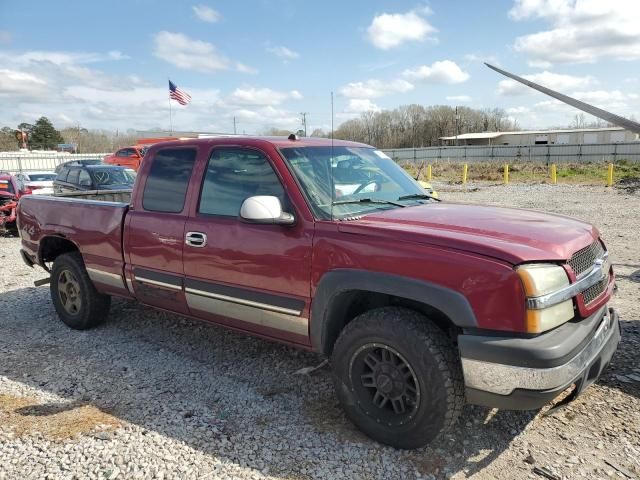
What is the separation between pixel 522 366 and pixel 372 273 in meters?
0.93

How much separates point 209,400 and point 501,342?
7.16ft

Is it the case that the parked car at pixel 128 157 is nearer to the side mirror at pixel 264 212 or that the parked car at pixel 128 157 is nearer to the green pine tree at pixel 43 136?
Result: the side mirror at pixel 264 212

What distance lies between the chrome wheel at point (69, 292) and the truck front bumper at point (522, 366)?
161 inches

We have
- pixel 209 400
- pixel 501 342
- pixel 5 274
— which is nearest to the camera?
pixel 501 342

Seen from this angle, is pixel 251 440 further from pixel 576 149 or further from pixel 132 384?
pixel 576 149

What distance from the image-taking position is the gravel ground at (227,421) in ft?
9.48

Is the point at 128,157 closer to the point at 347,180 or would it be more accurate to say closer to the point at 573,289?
the point at 347,180

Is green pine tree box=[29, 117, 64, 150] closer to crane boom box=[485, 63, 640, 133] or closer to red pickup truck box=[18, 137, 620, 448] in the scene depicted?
red pickup truck box=[18, 137, 620, 448]

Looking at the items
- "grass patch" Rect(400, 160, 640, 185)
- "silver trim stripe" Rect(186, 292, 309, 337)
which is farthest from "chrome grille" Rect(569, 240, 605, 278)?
"grass patch" Rect(400, 160, 640, 185)

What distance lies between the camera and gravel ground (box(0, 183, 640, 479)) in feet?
9.48

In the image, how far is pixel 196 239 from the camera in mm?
3797

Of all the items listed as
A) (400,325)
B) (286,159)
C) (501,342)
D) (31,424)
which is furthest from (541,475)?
(31,424)

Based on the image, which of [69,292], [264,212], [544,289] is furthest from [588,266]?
[69,292]

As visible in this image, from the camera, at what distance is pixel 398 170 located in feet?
14.3
